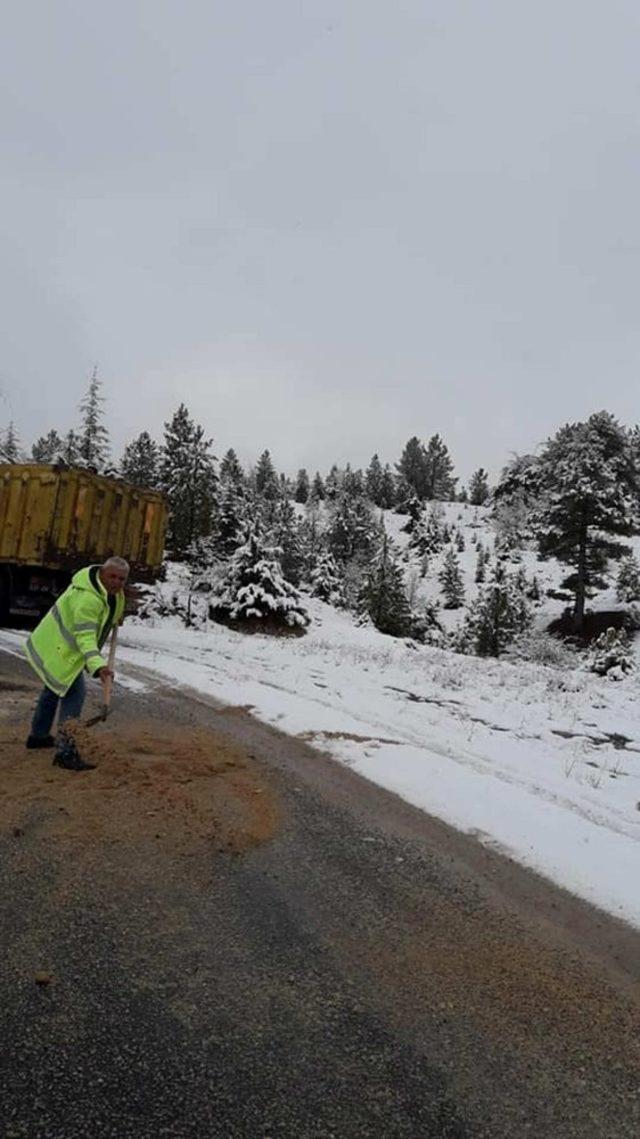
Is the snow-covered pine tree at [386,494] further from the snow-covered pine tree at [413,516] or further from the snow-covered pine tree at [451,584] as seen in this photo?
the snow-covered pine tree at [451,584]

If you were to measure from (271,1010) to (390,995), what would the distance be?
0.53 meters

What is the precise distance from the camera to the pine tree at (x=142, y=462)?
131ft

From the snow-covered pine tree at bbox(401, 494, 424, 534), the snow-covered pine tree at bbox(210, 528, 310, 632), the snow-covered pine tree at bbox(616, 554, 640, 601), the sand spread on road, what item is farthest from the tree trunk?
the snow-covered pine tree at bbox(401, 494, 424, 534)

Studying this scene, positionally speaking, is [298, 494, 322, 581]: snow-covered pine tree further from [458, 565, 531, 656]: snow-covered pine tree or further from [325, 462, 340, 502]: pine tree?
[458, 565, 531, 656]: snow-covered pine tree

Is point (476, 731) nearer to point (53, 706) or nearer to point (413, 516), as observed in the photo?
point (53, 706)

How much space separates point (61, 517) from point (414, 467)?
3803 inches

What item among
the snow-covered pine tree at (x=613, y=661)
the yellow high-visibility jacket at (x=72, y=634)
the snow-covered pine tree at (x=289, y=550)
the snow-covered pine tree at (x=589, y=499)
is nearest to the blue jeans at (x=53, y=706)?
the yellow high-visibility jacket at (x=72, y=634)

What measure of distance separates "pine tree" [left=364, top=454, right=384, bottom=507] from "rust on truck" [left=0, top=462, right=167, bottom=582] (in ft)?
267

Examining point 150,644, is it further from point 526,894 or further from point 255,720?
point 526,894

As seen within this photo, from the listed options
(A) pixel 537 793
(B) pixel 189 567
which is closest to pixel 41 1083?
(A) pixel 537 793

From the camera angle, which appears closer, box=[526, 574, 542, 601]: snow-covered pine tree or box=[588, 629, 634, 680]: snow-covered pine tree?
box=[588, 629, 634, 680]: snow-covered pine tree

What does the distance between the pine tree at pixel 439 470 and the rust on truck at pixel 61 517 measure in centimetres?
9455

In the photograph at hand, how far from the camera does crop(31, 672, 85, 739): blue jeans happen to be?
5.56 m

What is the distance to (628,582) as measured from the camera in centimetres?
3306
